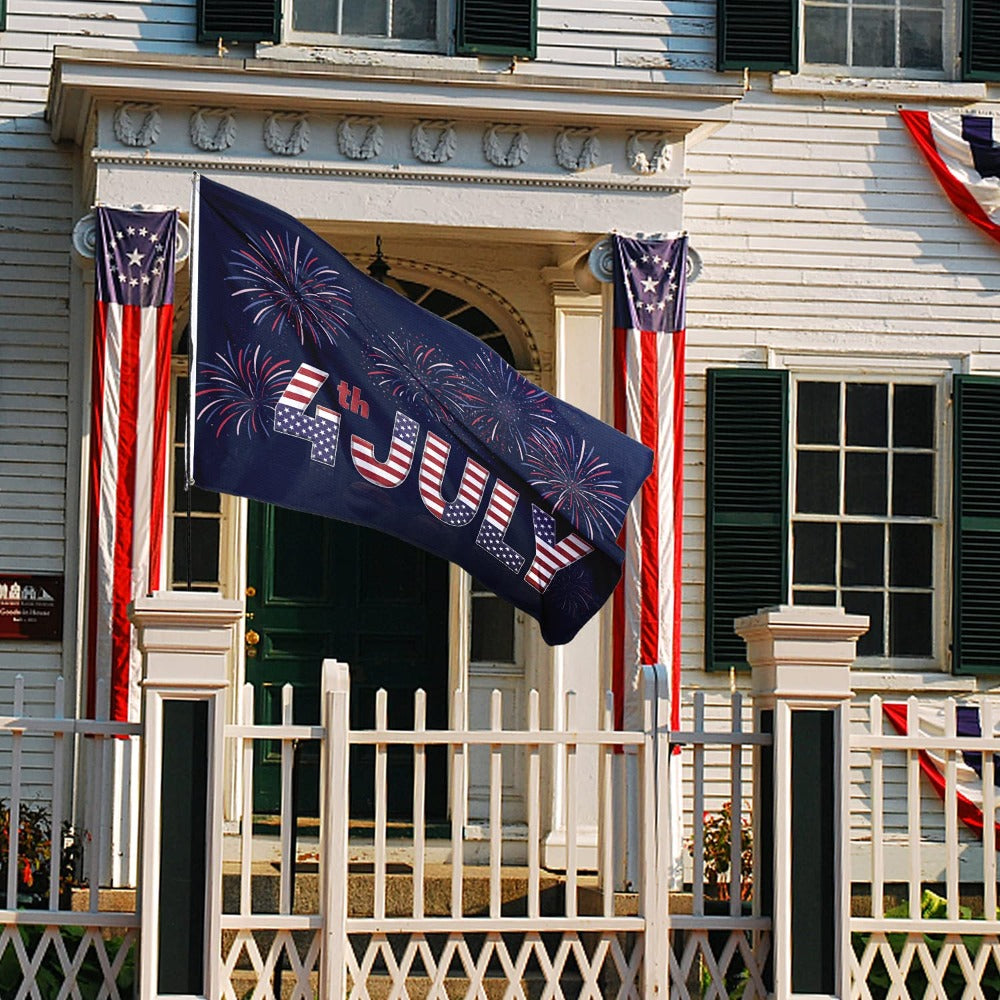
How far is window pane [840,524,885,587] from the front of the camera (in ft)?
39.6

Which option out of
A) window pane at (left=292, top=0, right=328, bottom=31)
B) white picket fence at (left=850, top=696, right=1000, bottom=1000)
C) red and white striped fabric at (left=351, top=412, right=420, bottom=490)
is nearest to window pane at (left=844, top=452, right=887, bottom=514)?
white picket fence at (left=850, top=696, right=1000, bottom=1000)

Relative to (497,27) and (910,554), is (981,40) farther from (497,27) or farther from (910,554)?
(910,554)

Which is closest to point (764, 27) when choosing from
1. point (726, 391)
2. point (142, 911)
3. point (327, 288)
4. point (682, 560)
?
point (726, 391)

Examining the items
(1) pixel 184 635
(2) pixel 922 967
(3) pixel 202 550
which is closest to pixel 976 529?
(2) pixel 922 967

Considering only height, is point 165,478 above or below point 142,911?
above

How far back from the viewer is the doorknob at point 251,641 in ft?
38.4

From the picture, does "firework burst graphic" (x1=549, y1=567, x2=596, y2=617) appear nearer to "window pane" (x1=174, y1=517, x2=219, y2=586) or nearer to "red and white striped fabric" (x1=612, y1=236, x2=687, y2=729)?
"red and white striped fabric" (x1=612, y1=236, x2=687, y2=729)

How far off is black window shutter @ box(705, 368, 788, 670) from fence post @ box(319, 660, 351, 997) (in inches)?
178

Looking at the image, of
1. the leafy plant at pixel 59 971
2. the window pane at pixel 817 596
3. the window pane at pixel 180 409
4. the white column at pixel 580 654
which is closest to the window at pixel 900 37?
Result: the white column at pixel 580 654

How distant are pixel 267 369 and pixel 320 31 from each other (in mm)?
4633

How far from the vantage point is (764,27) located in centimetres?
1206

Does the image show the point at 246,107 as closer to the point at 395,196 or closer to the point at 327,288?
the point at 395,196

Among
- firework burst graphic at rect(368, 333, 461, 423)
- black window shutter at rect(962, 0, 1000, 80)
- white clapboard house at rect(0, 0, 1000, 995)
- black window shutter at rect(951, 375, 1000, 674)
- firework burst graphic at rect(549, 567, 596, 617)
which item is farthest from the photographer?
black window shutter at rect(962, 0, 1000, 80)

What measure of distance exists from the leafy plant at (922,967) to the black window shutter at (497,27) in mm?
5257
